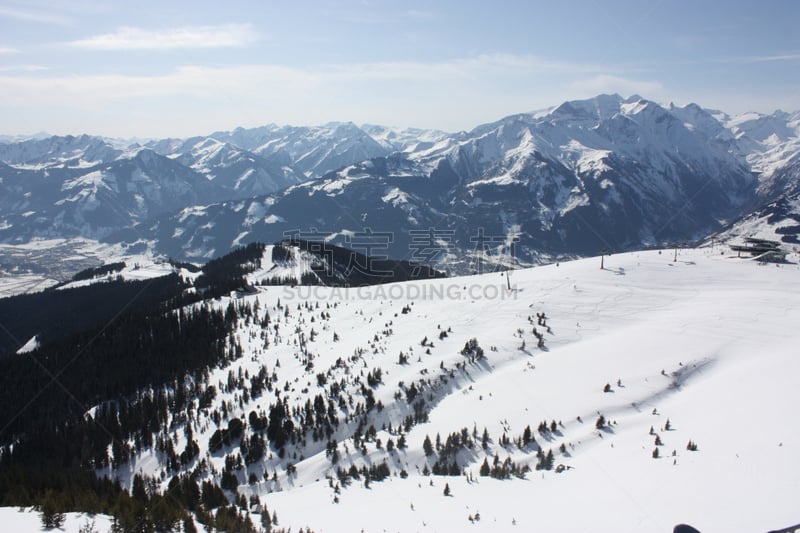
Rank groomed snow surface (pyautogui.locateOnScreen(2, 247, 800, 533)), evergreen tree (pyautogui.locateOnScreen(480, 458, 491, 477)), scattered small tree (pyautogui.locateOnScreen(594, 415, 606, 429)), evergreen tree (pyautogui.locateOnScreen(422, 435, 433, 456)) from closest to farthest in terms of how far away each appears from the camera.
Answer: groomed snow surface (pyautogui.locateOnScreen(2, 247, 800, 533))
evergreen tree (pyautogui.locateOnScreen(480, 458, 491, 477))
scattered small tree (pyautogui.locateOnScreen(594, 415, 606, 429))
evergreen tree (pyautogui.locateOnScreen(422, 435, 433, 456))

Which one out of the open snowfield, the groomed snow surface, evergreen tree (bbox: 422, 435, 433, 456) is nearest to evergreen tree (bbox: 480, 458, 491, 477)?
the open snowfield

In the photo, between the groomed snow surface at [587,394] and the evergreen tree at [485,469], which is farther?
the evergreen tree at [485,469]

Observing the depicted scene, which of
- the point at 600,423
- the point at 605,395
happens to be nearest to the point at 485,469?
the point at 600,423

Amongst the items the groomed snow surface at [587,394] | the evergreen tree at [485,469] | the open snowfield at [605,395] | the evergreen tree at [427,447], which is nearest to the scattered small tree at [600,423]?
the groomed snow surface at [587,394]

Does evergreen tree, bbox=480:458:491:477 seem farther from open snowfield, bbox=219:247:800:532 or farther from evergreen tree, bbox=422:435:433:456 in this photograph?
evergreen tree, bbox=422:435:433:456

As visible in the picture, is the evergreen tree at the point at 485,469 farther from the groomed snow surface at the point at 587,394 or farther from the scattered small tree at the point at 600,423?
the scattered small tree at the point at 600,423

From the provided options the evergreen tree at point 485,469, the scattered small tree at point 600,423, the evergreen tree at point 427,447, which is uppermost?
the scattered small tree at point 600,423

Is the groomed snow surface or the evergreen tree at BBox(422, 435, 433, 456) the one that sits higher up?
the groomed snow surface

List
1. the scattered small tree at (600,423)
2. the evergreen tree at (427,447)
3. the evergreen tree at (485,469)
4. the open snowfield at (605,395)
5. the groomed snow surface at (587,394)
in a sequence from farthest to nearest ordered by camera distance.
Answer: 1. the evergreen tree at (427,447)
2. the scattered small tree at (600,423)
3. the evergreen tree at (485,469)
4. the groomed snow surface at (587,394)
5. the open snowfield at (605,395)

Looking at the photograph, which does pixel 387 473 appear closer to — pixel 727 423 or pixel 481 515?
pixel 481 515
